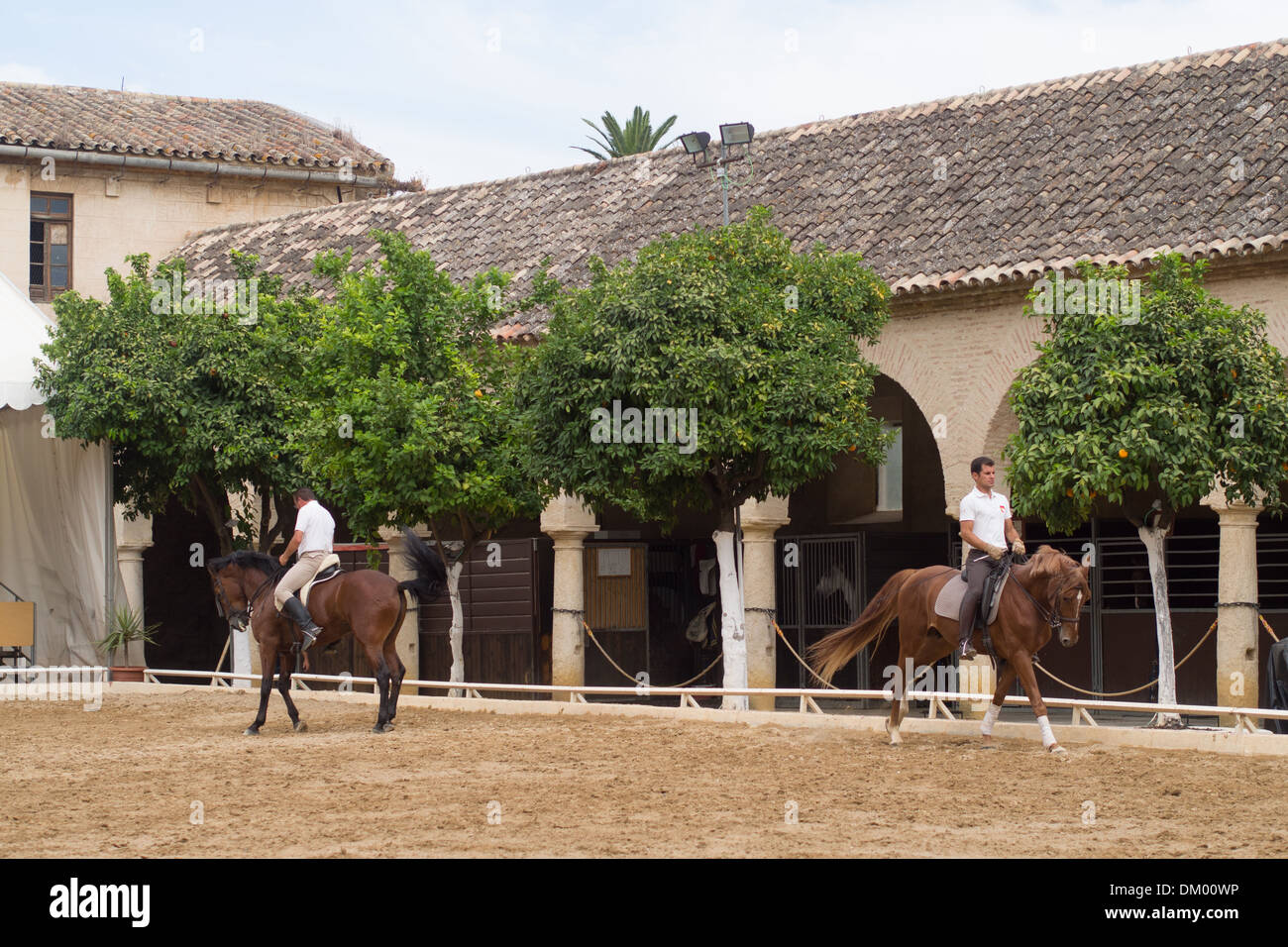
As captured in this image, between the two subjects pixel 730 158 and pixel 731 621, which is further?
pixel 730 158

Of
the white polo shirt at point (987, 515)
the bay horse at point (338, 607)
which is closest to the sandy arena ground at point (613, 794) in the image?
the bay horse at point (338, 607)

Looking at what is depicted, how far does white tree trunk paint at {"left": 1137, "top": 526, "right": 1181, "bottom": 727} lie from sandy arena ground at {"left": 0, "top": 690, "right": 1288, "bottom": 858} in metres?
2.63

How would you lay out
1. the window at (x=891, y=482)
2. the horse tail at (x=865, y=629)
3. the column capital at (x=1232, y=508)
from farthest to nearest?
the window at (x=891, y=482) < the column capital at (x=1232, y=508) < the horse tail at (x=865, y=629)

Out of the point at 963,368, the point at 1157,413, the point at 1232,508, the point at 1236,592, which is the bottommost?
the point at 1236,592

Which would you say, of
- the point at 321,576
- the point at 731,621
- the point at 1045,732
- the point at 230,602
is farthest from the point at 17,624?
the point at 1045,732

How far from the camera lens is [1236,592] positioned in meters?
17.2

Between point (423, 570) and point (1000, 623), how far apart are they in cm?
485

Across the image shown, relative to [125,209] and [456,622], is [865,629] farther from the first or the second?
[125,209]

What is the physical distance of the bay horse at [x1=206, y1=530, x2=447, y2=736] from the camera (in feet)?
46.1

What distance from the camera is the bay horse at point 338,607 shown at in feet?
46.1

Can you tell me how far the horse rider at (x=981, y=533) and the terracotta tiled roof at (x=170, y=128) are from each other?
62.8 ft

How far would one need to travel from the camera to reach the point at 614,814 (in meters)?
9.13

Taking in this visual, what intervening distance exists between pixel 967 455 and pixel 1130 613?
117 inches

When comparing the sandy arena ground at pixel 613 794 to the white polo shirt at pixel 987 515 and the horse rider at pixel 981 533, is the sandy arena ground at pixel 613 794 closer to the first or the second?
the horse rider at pixel 981 533
